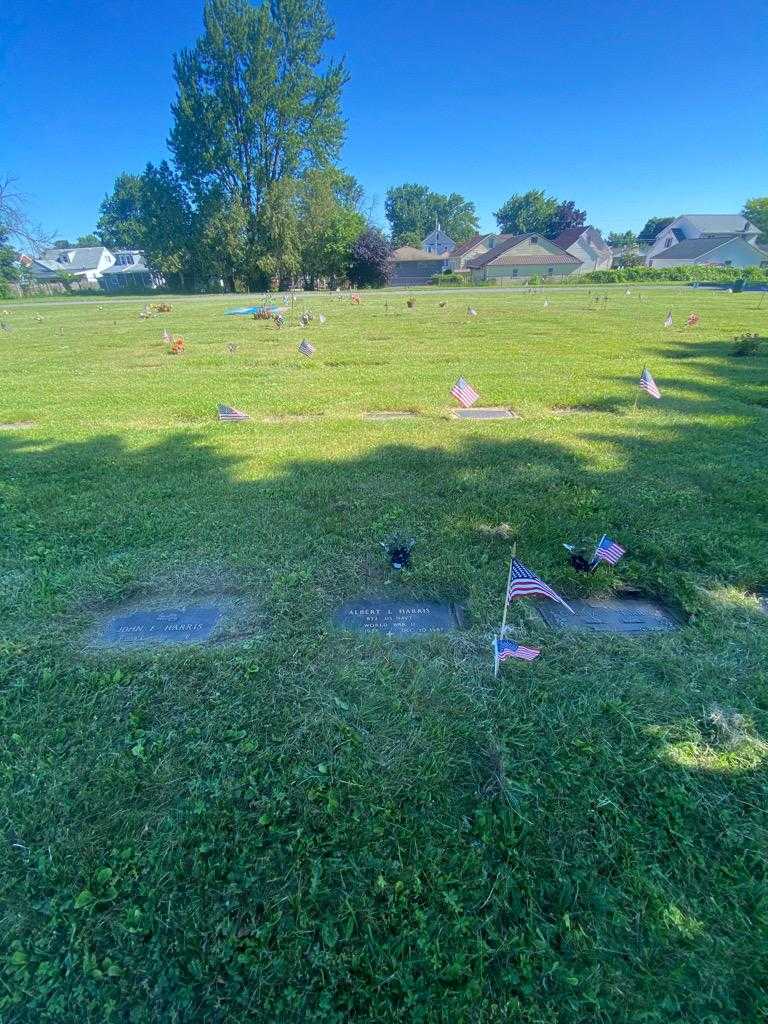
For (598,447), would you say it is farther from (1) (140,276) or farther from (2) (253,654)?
(1) (140,276)

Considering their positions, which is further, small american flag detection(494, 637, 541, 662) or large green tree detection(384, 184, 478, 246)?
large green tree detection(384, 184, 478, 246)

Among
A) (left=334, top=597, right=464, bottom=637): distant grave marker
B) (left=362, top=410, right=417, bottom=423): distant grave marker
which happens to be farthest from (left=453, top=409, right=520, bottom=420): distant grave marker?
(left=334, top=597, right=464, bottom=637): distant grave marker

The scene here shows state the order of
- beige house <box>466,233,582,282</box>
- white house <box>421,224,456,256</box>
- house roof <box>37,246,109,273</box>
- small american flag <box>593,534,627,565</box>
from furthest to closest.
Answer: white house <box>421,224,456,256</box>
house roof <box>37,246,109,273</box>
beige house <box>466,233,582,282</box>
small american flag <box>593,534,627,565</box>

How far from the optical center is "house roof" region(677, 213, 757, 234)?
6881cm

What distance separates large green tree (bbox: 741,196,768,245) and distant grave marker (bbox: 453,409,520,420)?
87.9 metres

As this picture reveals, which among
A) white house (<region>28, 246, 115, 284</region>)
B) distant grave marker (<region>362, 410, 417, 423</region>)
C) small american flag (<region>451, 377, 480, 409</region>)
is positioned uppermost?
white house (<region>28, 246, 115, 284</region>)

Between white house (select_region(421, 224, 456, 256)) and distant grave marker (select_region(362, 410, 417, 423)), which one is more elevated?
white house (select_region(421, 224, 456, 256))

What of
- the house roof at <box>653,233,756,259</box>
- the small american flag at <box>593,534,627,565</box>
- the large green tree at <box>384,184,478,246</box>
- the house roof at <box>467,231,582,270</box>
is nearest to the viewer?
the small american flag at <box>593,534,627,565</box>

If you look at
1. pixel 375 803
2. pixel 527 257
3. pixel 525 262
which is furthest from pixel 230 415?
pixel 527 257

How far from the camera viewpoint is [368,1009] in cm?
136

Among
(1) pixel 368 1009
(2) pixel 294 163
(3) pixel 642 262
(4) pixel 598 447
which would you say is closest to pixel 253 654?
(1) pixel 368 1009

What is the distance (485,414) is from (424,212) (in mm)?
106715

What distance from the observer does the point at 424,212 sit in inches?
3782

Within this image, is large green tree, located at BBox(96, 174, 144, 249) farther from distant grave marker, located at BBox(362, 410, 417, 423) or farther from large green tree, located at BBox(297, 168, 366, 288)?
distant grave marker, located at BBox(362, 410, 417, 423)
